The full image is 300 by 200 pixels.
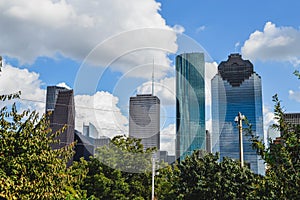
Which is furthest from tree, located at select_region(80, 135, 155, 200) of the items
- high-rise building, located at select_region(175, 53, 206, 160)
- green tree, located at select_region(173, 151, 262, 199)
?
Result: high-rise building, located at select_region(175, 53, 206, 160)

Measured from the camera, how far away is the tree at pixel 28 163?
8.40 metres

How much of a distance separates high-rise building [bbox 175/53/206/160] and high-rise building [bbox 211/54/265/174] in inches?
18.5

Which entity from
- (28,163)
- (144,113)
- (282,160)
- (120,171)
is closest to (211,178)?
(120,171)

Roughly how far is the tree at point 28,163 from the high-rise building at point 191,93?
4899 millimetres

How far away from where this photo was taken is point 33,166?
891 centimetres

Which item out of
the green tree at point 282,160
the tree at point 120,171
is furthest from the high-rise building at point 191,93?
the tree at point 120,171

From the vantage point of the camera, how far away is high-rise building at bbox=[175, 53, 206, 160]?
1326 centimetres

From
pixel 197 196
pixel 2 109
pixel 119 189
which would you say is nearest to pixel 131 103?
pixel 2 109

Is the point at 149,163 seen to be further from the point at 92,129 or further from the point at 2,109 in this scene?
the point at 2,109

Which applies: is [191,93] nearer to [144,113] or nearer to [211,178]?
[144,113]

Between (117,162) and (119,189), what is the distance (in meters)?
2.07

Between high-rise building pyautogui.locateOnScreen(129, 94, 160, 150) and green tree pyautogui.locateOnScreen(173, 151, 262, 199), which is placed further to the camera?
green tree pyautogui.locateOnScreen(173, 151, 262, 199)

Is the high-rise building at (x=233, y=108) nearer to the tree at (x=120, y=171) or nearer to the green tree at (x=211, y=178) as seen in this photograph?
the green tree at (x=211, y=178)

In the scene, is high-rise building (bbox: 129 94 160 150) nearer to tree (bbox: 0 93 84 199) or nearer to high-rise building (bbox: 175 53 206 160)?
high-rise building (bbox: 175 53 206 160)
